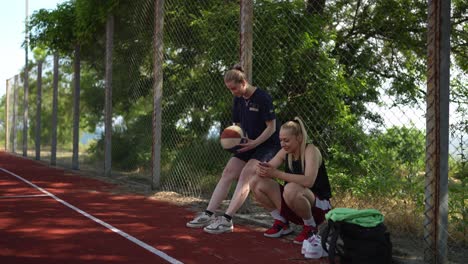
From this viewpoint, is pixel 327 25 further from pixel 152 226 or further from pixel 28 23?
pixel 28 23

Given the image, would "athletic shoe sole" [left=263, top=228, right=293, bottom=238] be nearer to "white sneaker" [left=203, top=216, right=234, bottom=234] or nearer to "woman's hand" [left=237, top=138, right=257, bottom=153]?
"white sneaker" [left=203, top=216, right=234, bottom=234]

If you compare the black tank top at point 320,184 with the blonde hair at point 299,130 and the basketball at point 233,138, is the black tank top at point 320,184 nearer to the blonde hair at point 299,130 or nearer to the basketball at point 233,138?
the blonde hair at point 299,130

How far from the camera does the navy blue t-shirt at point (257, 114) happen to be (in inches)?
218

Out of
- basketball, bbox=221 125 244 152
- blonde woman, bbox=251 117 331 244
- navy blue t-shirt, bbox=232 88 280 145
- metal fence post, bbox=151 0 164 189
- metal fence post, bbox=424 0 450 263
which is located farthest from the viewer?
metal fence post, bbox=151 0 164 189

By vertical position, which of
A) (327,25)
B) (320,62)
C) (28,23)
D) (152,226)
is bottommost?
(152,226)

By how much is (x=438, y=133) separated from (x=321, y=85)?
11.9ft

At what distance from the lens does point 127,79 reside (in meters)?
11.9

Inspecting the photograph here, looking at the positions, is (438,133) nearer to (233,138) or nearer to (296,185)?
(296,185)

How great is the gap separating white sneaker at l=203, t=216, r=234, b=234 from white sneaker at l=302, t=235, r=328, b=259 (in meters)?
1.18

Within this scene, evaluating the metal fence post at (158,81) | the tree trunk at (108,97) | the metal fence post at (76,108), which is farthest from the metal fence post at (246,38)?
the metal fence post at (76,108)

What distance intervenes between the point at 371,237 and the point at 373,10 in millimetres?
5964

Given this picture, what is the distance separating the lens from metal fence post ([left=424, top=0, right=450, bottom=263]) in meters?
4.30

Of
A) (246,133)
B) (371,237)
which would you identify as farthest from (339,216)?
(246,133)

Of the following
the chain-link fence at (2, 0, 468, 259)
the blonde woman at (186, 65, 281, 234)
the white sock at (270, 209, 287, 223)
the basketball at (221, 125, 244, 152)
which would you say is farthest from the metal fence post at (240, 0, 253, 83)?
the white sock at (270, 209, 287, 223)
